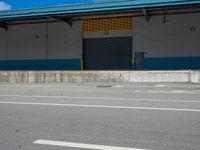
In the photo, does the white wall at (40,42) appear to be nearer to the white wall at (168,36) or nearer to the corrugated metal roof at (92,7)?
the corrugated metal roof at (92,7)

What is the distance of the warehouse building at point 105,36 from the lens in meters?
25.5

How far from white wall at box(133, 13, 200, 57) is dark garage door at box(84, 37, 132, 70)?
1335 millimetres

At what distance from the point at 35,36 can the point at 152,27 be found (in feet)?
47.4

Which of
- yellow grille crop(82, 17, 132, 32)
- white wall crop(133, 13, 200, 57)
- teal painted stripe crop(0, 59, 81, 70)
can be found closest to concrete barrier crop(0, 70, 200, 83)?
white wall crop(133, 13, 200, 57)

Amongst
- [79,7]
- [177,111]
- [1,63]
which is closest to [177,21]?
[79,7]

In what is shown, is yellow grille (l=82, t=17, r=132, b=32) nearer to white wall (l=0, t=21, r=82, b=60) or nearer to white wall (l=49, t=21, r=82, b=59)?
white wall (l=49, t=21, r=82, b=59)

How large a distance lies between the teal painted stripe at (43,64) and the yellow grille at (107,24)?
162 inches

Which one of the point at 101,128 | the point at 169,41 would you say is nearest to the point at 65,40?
the point at 169,41

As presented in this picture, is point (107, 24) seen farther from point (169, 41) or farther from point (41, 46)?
point (41, 46)

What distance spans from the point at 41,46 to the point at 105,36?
27.2ft

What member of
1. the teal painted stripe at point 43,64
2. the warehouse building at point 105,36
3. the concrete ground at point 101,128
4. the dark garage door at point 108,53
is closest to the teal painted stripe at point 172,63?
the warehouse building at point 105,36

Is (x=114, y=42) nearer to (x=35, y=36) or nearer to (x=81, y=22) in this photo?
(x=81, y=22)

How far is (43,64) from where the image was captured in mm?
31531

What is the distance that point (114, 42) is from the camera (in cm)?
2905
